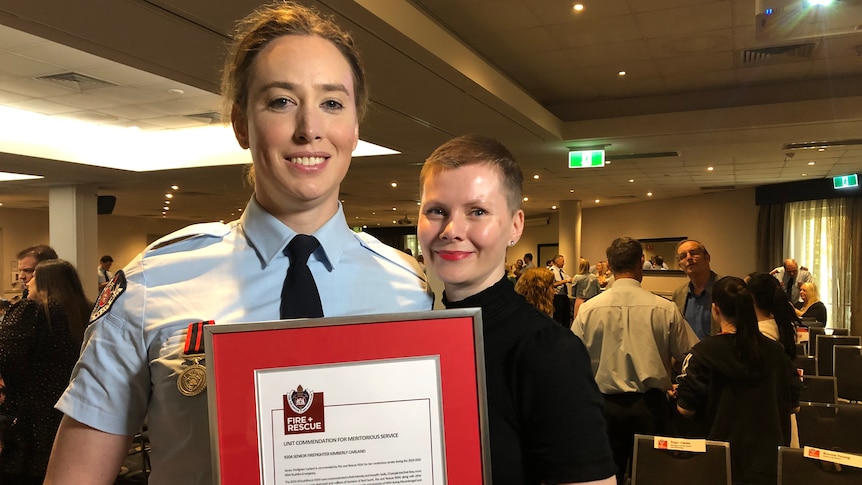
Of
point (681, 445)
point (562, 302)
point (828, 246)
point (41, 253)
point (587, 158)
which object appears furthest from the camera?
point (828, 246)

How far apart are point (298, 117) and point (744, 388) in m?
2.96

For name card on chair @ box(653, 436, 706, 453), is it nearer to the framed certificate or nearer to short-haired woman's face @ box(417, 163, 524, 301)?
short-haired woman's face @ box(417, 163, 524, 301)

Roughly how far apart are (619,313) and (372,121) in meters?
3.82

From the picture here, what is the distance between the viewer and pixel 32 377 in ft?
11.0

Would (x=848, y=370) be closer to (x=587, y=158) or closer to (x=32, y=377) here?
(x=587, y=158)

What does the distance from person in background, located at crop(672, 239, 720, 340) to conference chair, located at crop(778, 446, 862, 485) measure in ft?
5.58

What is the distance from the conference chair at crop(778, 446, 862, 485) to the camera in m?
2.46

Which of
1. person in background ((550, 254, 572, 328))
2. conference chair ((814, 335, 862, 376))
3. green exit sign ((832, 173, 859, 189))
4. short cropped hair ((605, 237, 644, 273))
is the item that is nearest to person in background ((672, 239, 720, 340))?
short cropped hair ((605, 237, 644, 273))

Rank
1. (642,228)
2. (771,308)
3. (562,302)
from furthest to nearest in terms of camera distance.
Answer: (642,228) → (562,302) → (771,308)

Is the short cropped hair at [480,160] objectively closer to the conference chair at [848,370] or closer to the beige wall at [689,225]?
the conference chair at [848,370]

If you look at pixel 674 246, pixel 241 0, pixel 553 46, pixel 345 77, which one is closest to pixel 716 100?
pixel 553 46

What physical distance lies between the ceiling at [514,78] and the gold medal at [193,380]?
2.80 meters

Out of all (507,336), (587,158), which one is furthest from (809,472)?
(587,158)

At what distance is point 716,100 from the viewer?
7402 millimetres
